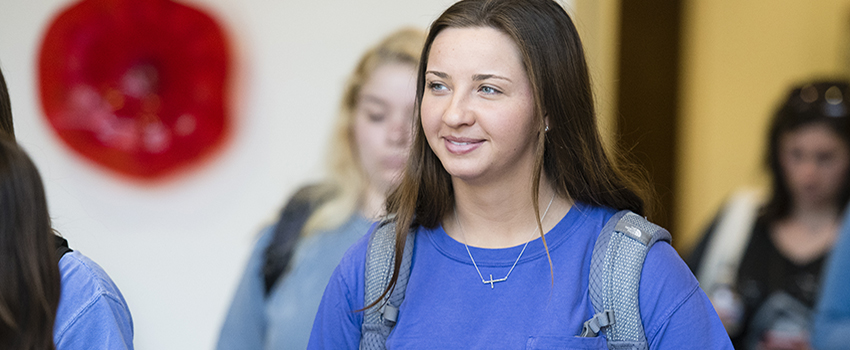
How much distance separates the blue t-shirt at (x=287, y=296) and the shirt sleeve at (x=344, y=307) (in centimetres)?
97

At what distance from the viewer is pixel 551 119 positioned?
163cm

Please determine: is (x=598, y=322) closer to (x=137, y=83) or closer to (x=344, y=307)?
(x=344, y=307)

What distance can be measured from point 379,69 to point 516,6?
1.30 metres

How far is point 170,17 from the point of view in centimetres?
305

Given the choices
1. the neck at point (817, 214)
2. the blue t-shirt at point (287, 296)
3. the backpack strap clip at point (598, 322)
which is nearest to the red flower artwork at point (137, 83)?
the blue t-shirt at point (287, 296)

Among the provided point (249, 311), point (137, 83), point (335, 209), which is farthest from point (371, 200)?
point (137, 83)

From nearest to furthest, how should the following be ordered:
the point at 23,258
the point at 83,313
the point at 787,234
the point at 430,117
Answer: the point at 23,258
the point at 83,313
the point at 430,117
the point at 787,234

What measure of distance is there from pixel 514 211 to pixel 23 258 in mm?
901

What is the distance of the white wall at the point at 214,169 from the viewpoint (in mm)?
3020

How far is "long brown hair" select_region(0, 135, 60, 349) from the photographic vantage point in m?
1.22

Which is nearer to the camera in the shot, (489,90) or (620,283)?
(620,283)

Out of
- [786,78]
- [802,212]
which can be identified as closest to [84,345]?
[802,212]

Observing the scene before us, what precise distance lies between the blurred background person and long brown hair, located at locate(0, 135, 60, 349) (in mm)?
2460

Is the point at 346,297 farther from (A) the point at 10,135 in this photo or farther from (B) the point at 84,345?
(A) the point at 10,135
